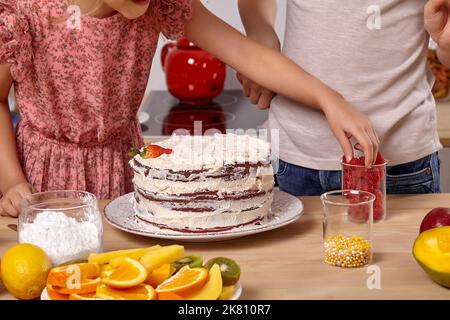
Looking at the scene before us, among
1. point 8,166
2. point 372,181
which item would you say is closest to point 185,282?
point 372,181

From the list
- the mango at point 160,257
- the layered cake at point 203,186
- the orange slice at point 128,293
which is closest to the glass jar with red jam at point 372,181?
the layered cake at point 203,186

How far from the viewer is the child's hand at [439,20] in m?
1.45

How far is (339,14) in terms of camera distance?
162cm

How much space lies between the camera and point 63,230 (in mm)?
1183

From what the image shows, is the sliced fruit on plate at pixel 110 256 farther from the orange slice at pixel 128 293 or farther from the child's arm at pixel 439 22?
the child's arm at pixel 439 22

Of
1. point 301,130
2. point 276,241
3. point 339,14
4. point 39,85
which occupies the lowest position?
point 276,241

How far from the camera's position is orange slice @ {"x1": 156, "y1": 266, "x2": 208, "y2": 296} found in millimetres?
1028

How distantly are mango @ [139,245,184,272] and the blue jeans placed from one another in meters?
0.61

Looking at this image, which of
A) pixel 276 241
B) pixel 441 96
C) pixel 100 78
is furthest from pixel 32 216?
pixel 441 96

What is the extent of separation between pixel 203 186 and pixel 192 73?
150cm

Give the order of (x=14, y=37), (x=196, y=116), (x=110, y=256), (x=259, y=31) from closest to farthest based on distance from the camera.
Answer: (x=110, y=256) < (x=14, y=37) < (x=259, y=31) < (x=196, y=116)

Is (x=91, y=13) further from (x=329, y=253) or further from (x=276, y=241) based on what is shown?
(x=329, y=253)

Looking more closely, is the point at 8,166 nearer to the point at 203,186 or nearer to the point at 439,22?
the point at 203,186

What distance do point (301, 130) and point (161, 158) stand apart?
17.5 inches
